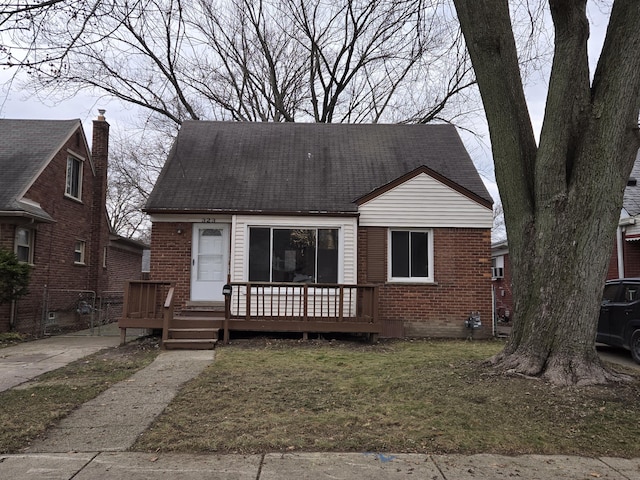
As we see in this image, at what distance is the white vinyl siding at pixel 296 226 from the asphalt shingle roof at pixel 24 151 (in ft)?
17.2

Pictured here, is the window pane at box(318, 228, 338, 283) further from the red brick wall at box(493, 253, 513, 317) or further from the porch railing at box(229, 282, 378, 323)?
the red brick wall at box(493, 253, 513, 317)

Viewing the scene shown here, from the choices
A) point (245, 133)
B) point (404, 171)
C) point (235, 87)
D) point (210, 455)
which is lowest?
point (210, 455)

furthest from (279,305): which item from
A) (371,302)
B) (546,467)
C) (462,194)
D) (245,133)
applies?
(546,467)

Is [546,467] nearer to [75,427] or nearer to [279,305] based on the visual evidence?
[75,427]

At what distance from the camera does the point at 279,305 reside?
10.4 metres

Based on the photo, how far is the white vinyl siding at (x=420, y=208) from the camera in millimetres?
11109

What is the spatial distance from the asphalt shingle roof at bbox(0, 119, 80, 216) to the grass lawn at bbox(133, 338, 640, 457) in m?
8.11

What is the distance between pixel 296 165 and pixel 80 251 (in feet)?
26.8

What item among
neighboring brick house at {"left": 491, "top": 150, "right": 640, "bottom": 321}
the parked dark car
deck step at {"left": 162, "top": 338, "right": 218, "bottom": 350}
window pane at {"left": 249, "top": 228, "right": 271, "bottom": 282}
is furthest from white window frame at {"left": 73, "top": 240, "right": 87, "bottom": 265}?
the parked dark car

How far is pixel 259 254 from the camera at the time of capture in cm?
1091

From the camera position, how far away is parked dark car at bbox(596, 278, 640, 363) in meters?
8.75

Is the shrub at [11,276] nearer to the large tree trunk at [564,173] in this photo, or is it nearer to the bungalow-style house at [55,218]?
the bungalow-style house at [55,218]

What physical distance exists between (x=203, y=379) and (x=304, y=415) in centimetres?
212

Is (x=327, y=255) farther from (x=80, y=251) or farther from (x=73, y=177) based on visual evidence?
(x=73, y=177)
